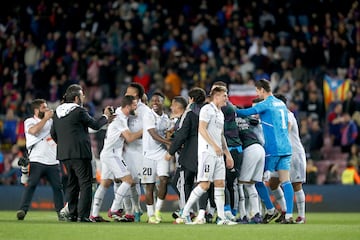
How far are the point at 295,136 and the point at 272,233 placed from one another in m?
4.58

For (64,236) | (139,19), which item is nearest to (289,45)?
(139,19)

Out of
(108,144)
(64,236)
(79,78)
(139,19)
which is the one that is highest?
(139,19)

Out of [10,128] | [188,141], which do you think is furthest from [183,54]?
[188,141]

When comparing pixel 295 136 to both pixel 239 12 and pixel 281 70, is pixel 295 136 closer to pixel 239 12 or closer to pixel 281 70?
pixel 281 70

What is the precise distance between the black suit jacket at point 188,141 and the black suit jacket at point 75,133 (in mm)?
1385

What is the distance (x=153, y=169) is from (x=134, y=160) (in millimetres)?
700

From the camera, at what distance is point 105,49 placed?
33812 mm

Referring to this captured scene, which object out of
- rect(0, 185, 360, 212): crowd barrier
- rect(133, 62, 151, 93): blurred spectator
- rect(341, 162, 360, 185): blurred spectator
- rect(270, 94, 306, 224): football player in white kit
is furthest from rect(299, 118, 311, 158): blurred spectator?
rect(270, 94, 306, 224): football player in white kit

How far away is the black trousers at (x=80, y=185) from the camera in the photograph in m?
18.7

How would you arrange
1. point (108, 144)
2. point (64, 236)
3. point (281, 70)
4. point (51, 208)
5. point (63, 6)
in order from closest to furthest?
point (64, 236) < point (108, 144) < point (51, 208) < point (281, 70) < point (63, 6)

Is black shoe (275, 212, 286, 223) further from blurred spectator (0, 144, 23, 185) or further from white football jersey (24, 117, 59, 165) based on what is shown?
blurred spectator (0, 144, 23, 185)

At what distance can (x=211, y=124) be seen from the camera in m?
17.8

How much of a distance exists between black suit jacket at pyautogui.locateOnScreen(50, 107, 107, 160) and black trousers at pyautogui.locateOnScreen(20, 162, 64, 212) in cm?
148

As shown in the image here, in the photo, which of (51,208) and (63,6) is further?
(63,6)
